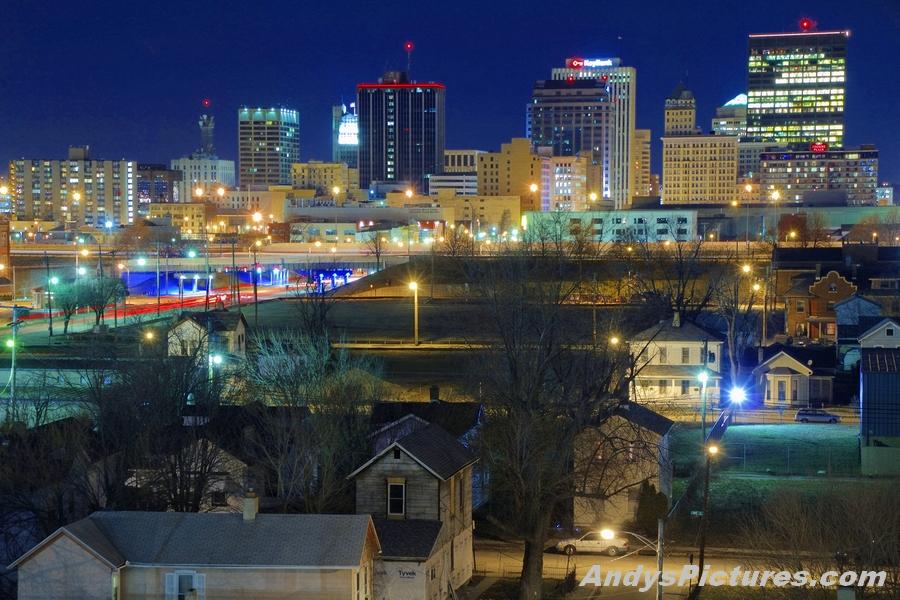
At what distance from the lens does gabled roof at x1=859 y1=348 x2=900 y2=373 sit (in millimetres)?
30281

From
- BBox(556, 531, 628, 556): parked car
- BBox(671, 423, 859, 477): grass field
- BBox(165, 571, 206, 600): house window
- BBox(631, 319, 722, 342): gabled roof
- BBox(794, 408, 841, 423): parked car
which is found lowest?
BBox(556, 531, 628, 556): parked car

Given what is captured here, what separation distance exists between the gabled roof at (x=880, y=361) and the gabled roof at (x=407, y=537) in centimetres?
1410

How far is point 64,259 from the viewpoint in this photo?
300 feet

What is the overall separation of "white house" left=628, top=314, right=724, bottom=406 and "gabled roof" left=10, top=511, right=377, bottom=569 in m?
19.2

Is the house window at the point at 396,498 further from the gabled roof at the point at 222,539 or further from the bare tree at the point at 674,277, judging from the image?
the bare tree at the point at 674,277

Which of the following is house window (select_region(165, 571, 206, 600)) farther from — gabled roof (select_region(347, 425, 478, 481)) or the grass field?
the grass field

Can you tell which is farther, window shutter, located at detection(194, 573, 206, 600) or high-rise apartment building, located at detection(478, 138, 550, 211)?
high-rise apartment building, located at detection(478, 138, 550, 211)

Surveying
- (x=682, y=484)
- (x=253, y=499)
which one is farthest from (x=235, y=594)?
(x=682, y=484)

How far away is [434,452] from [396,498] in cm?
109

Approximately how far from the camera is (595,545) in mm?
23172

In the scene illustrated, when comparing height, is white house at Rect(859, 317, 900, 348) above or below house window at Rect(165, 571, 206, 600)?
above

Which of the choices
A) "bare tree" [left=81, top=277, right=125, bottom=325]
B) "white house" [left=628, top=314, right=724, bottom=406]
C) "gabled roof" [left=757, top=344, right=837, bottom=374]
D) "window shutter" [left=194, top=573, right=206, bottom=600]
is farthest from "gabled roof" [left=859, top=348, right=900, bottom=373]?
"bare tree" [left=81, top=277, right=125, bottom=325]

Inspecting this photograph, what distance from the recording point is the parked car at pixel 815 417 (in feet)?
112

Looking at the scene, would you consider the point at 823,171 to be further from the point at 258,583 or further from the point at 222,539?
the point at 258,583
